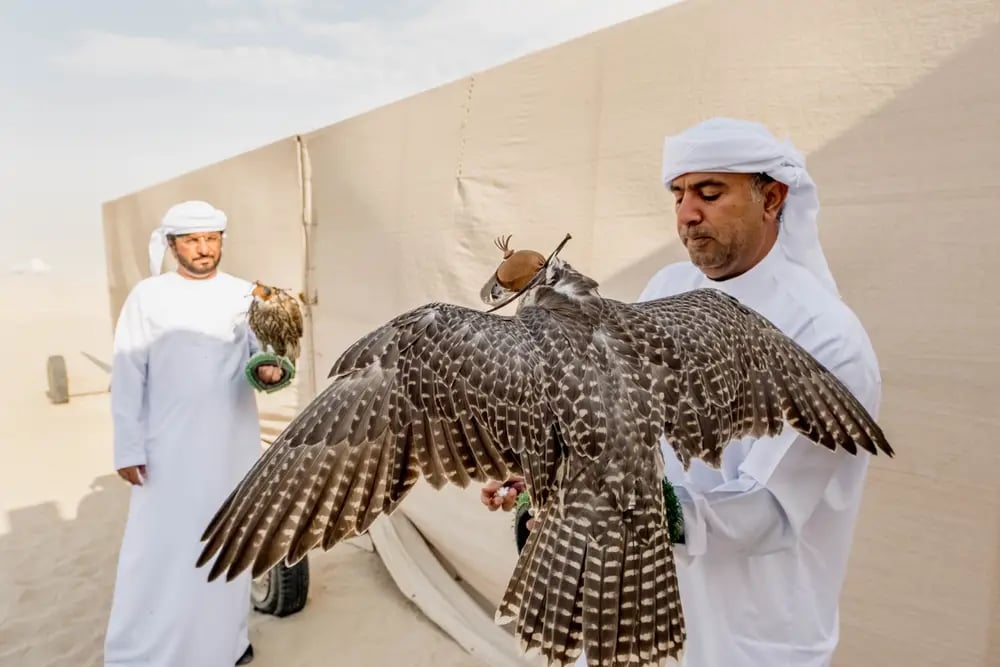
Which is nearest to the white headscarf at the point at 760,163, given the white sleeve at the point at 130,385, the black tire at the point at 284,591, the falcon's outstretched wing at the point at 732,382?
the falcon's outstretched wing at the point at 732,382

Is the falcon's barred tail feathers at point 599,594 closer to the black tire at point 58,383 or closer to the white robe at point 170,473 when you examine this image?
the white robe at point 170,473

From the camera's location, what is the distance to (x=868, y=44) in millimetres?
2018

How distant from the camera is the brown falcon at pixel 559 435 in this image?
1051mm

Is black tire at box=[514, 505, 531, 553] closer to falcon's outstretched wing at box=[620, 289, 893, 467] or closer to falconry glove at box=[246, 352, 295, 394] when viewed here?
falcon's outstretched wing at box=[620, 289, 893, 467]

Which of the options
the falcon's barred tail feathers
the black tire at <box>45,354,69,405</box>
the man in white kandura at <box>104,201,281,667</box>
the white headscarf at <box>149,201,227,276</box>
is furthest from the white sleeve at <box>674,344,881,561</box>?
the black tire at <box>45,354,69,405</box>

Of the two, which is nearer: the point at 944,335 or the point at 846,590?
the point at 944,335

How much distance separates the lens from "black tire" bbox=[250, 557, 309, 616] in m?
3.24

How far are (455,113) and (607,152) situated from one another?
110 centimetres

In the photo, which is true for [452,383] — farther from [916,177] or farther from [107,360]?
[107,360]

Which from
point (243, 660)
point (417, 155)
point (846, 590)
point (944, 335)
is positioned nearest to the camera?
point (944, 335)

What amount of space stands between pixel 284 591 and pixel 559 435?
273 cm

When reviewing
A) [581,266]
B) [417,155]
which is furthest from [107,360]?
[581,266]

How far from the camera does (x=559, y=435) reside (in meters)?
1.13

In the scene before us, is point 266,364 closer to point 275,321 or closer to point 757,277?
point 275,321
